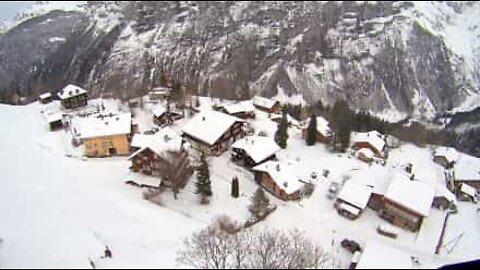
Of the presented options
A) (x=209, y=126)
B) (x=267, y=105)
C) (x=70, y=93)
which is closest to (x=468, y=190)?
(x=209, y=126)

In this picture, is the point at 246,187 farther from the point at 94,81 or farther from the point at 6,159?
the point at 94,81

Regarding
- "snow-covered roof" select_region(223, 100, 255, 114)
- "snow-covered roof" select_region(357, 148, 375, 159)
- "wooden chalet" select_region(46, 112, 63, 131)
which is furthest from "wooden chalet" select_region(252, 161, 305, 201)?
"wooden chalet" select_region(46, 112, 63, 131)

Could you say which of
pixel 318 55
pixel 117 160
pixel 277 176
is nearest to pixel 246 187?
pixel 277 176

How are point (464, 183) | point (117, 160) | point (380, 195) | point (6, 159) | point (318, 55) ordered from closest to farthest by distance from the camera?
point (380, 195)
point (6, 159)
point (117, 160)
point (464, 183)
point (318, 55)

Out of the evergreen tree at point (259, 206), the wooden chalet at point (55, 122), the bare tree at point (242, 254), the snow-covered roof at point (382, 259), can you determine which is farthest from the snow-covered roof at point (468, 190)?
the wooden chalet at point (55, 122)

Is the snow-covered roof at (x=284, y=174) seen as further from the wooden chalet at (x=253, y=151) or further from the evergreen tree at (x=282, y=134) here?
the evergreen tree at (x=282, y=134)

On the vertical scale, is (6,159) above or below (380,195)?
above

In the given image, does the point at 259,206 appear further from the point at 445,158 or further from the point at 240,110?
the point at 445,158

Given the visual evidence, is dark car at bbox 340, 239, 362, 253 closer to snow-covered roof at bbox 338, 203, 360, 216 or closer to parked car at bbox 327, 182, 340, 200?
snow-covered roof at bbox 338, 203, 360, 216
